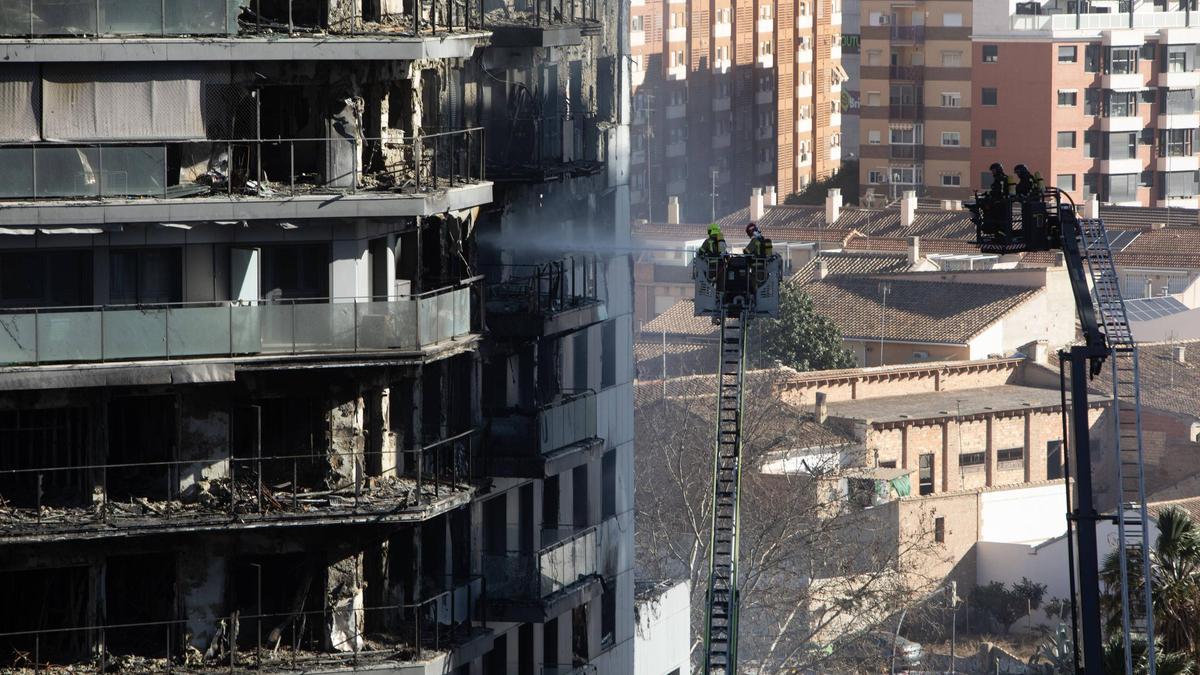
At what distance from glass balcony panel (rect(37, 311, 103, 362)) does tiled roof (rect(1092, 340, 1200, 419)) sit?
77.4 m

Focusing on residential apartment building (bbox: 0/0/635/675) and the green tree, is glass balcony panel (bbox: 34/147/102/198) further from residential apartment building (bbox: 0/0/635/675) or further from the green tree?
A: the green tree

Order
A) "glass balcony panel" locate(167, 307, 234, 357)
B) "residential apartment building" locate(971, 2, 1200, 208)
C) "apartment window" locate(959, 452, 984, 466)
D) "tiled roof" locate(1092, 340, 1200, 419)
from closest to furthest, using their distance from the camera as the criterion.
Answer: "glass balcony panel" locate(167, 307, 234, 357), "apartment window" locate(959, 452, 984, 466), "tiled roof" locate(1092, 340, 1200, 419), "residential apartment building" locate(971, 2, 1200, 208)

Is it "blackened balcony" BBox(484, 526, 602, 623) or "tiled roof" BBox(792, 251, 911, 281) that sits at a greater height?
"blackened balcony" BBox(484, 526, 602, 623)

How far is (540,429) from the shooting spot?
4069 centimetres

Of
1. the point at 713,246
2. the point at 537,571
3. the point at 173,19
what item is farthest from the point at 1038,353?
the point at 173,19

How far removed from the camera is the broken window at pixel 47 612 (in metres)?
31.4

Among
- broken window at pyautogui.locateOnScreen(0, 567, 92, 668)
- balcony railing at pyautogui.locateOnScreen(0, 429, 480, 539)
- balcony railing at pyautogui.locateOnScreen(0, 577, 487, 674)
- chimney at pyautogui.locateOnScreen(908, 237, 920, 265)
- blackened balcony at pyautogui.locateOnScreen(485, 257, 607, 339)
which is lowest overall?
chimney at pyautogui.locateOnScreen(908, 237, 920, 265)

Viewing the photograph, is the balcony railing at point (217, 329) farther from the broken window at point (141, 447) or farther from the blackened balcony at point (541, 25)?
the blackened balcony at point (541, 25)

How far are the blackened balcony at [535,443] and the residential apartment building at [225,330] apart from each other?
4117 millimetres

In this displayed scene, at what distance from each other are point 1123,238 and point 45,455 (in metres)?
109

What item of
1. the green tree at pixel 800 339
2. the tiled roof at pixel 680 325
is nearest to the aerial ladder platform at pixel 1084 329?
the green tree at pixel 800 339

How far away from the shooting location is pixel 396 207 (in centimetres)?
3178

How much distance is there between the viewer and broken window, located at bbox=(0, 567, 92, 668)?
3138 cm

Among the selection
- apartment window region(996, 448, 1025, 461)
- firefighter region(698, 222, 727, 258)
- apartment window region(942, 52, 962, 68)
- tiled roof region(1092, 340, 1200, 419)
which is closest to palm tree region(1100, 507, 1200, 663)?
firefighter region(698, 222, 727, 258)
